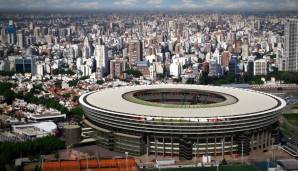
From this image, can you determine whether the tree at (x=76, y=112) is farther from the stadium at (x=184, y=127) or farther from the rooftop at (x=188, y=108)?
the stadium at (x=184, y=127)

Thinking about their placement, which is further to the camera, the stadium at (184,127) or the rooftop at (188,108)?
the rooftop at (188,108)

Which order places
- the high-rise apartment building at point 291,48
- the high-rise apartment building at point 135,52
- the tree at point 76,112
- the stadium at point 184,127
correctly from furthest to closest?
the high-rise apartment building at point 135,52 < the high-rise apartment building at point 291,48 < the tree at point 76,112 < the stadium at point 184,127

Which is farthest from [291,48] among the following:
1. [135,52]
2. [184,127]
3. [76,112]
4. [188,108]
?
[184,127]

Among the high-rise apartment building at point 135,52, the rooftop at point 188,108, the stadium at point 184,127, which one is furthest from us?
the high-rise apartment building at point 135,52

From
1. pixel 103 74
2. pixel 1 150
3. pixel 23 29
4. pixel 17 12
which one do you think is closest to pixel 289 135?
pixel 1 150

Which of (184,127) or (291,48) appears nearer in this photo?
(184,127)

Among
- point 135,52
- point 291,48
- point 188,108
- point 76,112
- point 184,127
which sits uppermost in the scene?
point 291,48

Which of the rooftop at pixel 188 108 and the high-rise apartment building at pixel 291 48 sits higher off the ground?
the high-rise apartment building at pixel 291 48

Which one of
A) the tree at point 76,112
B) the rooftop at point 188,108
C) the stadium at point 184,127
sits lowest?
the tree at point 76,112


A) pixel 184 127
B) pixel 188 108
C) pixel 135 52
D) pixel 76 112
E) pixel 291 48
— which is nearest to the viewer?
pixel 184 127

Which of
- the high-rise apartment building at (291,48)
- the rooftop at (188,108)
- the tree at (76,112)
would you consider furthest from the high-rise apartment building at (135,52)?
the rooftop at (188,108)

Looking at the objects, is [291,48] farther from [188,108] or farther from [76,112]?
[188,108]
